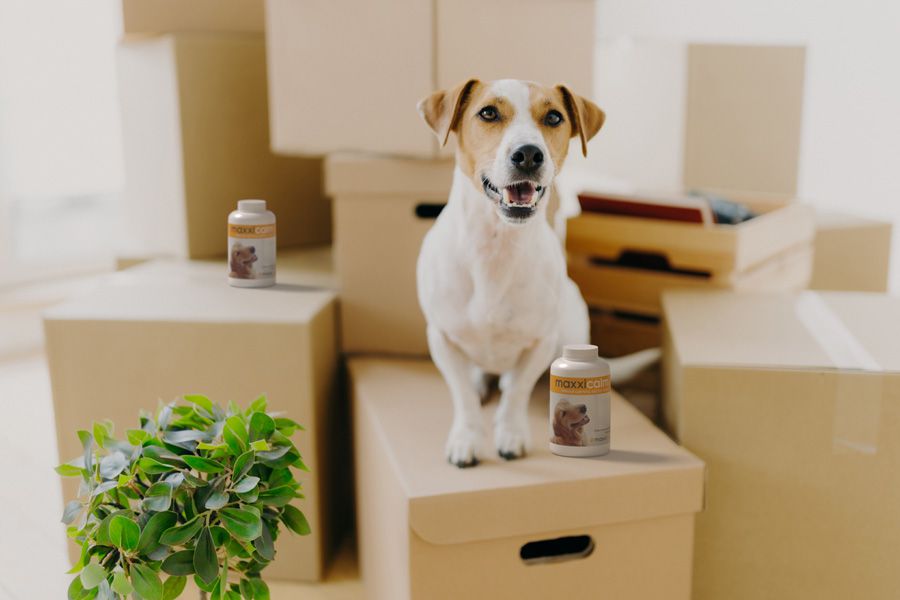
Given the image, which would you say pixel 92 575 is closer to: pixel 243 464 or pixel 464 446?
pixel 243 464

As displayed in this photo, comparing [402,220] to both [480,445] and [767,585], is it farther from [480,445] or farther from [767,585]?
[767,585]

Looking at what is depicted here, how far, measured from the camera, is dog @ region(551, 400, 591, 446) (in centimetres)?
85

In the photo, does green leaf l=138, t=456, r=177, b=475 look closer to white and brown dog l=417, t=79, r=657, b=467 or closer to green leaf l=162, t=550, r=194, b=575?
green leaf l=162, t=550, r=194, b=575

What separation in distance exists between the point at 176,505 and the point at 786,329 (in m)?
0.87

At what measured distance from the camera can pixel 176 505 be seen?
90 centimetres

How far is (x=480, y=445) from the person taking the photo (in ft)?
3.57

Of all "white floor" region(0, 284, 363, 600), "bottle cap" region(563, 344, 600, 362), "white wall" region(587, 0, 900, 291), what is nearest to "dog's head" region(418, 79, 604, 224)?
"bottle cap" region(563, 344, 600, 362)

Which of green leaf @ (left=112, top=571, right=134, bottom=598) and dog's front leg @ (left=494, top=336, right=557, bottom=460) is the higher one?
dog's front leg @ (left=494, top=336, right=557, bottom=460)

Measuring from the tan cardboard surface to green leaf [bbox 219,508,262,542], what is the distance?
149cm

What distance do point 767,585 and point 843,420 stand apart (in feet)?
0.77

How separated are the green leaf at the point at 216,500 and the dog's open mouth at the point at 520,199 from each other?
0.38m

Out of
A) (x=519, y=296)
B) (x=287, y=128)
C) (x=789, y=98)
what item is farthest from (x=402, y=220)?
(x=789, y=98)

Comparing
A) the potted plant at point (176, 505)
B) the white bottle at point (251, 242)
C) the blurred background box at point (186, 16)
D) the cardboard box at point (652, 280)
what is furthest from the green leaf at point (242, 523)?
the blurred background box at point (186, 16)

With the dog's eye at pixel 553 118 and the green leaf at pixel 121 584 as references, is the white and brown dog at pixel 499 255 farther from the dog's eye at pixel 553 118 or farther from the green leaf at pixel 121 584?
the green leaf at pixel 121 584
